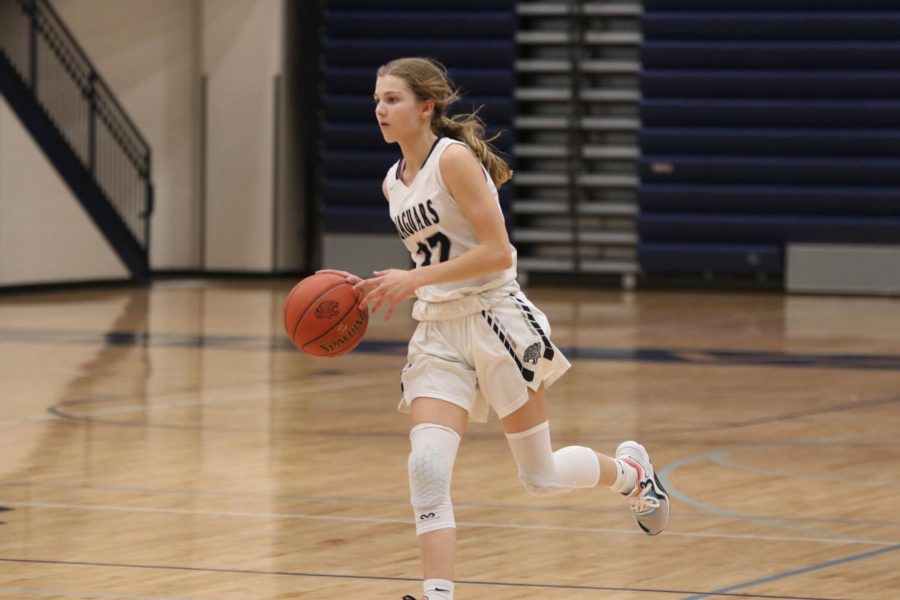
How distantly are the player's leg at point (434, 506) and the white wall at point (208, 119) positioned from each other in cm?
1471

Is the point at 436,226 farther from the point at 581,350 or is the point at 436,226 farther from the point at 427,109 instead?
the point at 581,350

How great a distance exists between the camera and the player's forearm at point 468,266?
410 centimetres

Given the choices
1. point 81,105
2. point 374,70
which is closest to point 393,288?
point 81,105

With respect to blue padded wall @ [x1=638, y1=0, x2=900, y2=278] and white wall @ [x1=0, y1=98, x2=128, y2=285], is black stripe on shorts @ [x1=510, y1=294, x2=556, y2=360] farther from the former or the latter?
blue padded wall @ [x1=638, y1=0, x2=900, y2=278]

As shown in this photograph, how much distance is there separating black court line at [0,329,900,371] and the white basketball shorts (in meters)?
6.63

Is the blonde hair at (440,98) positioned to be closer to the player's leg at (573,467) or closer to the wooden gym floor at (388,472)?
the player's leg at (573,467)

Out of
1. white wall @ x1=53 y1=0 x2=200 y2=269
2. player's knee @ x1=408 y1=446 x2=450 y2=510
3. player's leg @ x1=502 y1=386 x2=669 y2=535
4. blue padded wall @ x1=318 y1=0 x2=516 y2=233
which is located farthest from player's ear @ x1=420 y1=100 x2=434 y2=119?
white wall @ x1=53 y1=0 x2=200 y2=269

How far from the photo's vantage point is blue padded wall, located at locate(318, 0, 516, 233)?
18109 mm

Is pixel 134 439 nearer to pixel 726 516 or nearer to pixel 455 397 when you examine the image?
pixel 726 516

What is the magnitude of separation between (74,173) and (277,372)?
7239 millimetres

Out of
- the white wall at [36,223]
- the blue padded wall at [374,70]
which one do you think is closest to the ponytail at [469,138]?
the white wall at [36,223]

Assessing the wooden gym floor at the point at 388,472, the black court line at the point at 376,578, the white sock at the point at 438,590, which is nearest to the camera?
the white sock at the point at 438,590

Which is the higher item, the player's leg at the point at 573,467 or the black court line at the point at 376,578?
the player's leg at the point at 573,467

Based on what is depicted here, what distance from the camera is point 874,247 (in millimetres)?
16859
